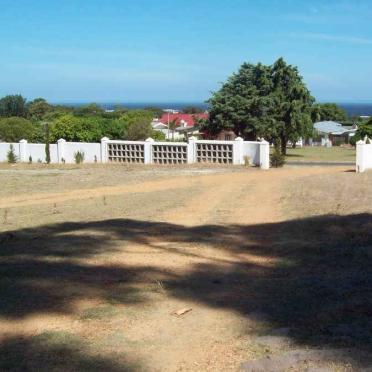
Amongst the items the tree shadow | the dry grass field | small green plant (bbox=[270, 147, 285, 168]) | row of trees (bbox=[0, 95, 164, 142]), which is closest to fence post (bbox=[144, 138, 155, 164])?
small green plant (bbox=[270, 147, 285, 168])

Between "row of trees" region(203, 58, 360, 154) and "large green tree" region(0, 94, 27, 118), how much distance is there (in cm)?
6082

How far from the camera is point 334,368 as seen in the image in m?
3.92

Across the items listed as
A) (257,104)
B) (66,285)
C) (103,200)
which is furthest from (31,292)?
(257,104)

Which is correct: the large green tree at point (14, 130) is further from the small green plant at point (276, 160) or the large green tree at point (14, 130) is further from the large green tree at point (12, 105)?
the large green tree at point (12, 105)

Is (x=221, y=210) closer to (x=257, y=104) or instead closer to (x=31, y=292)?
(x=31, y=292)

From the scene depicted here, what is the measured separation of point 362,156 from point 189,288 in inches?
704

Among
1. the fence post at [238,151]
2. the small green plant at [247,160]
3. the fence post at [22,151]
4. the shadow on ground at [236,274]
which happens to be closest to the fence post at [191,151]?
the fence post at [238,151]

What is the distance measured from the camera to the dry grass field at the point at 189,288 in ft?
14.4

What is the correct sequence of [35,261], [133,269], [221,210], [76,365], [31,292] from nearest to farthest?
[76,365], [31,292], [133,269], [35,261], [221,210]

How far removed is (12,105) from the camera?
98312 millimetres

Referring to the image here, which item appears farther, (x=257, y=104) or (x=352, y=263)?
(x=257, y=104)

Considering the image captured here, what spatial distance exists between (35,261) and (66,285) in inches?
56.4

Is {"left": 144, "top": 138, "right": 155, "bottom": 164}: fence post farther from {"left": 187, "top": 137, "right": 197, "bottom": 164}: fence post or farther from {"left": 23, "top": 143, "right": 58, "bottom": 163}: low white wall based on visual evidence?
{"left": 23, "top": 143, "right": 58, "bottom": 163}: low white wall

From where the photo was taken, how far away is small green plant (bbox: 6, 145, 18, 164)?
31922 millimetres
